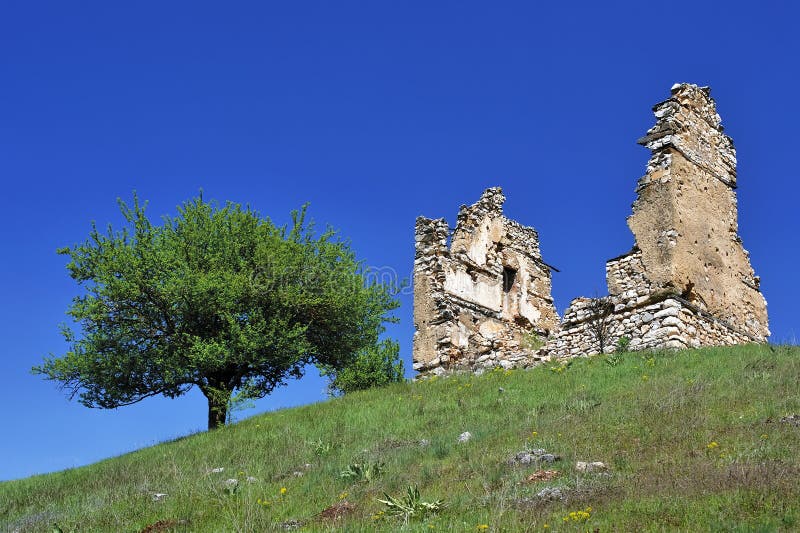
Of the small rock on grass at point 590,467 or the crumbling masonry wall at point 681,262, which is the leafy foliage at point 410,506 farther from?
the crumbling masonry wall at point 681,262

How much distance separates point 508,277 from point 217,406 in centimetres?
1088

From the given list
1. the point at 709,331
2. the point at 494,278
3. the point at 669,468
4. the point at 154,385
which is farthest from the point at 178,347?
the point at 669,468

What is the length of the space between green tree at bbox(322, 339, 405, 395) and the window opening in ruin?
309 inches

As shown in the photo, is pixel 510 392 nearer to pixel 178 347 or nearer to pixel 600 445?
pixel 600 445

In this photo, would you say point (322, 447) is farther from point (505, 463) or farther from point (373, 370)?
point (373, 370)

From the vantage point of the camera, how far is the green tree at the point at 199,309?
2309cm

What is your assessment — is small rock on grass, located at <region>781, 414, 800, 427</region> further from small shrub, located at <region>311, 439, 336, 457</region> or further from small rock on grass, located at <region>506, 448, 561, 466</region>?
small shrub, located at <region>311, 439, 336, 457</region>

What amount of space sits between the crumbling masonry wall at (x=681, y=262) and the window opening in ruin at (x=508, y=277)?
20.1 ft

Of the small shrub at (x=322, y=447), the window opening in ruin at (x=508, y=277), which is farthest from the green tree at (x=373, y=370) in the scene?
the small shrub at (x=322, y=447)

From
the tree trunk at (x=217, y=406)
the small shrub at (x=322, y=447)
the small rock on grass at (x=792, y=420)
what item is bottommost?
the small rock on grass at (x=792, y=420)

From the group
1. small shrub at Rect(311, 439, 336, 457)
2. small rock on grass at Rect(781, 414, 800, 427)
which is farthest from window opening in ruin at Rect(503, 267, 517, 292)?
small rock on grass at Rect(781, 414, 800, 427)

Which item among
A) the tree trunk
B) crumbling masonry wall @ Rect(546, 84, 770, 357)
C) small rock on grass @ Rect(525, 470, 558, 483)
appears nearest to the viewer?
small rock on grass @ Rect(525, 470, 558, 483)

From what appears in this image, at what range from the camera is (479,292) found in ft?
87.4

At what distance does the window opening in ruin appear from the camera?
28094mm
